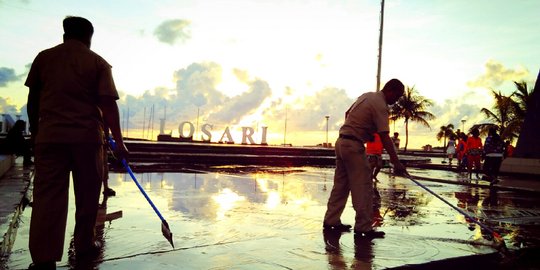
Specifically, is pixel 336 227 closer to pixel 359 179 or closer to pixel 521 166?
pixel 359 179

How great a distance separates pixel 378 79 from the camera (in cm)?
2783

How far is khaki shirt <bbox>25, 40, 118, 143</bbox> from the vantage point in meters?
3.46

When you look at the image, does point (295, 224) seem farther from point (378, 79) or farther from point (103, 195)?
point (378, 79)

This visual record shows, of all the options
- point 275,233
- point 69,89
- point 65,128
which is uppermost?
point 69,89

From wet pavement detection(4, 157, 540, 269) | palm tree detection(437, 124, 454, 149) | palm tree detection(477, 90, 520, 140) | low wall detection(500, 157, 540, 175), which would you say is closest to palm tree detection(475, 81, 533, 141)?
palm tree detection(477, 90, 520, 140)

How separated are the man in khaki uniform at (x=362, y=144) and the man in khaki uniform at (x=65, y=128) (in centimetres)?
283

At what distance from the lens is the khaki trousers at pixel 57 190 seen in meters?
3.35

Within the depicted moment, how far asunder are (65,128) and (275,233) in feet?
9.32

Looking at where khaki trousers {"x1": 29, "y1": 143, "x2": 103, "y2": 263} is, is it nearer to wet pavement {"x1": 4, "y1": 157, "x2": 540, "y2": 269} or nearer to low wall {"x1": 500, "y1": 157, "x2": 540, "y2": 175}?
wet pavement {"x1": 4, "y1": 157, "x2": 540, "y2": 269}

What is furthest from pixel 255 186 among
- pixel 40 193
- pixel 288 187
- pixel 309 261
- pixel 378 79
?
pixel 378 79

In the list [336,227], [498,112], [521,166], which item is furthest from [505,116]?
[336,227]

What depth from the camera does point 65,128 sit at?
3.45 meters

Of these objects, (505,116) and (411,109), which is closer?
(505,116)

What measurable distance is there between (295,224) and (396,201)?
3.95m
